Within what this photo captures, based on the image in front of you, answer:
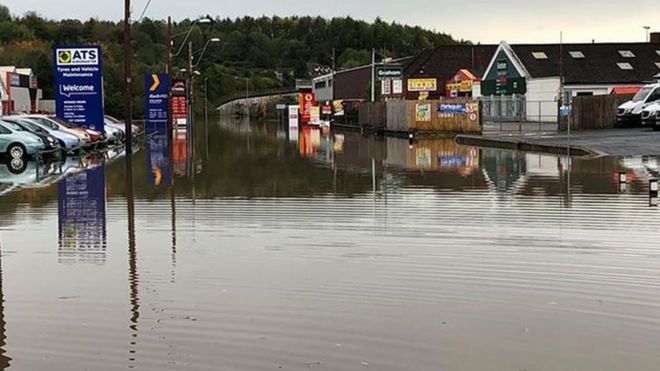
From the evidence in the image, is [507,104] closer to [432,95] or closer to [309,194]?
[432,95]

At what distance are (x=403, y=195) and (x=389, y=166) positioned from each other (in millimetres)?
8661

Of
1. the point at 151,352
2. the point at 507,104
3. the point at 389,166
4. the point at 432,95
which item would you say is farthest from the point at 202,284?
the point at 432,95

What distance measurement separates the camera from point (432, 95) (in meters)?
86.8

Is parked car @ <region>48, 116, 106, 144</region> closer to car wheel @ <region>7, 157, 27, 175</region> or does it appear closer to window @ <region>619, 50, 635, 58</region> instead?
car wheel @ <region>7, 157, 27, 175</region>

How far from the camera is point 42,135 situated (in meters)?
30.5

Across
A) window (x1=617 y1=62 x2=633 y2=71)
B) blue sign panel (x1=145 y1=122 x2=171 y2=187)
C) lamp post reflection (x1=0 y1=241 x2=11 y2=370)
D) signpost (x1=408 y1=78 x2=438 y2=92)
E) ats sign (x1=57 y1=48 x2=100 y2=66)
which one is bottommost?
lamp post reflection (x1=0 y1=241 x2=11 y2=370)

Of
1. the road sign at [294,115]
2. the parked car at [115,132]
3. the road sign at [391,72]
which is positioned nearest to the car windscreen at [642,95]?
the road sign at [391,72]

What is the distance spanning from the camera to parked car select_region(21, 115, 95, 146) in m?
33.4

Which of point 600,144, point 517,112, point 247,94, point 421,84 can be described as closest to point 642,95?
point 600,144

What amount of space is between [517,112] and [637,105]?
17566mm

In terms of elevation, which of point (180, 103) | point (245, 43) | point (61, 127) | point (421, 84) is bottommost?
point (61, 127)

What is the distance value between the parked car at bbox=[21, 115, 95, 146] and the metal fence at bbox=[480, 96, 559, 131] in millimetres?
29183

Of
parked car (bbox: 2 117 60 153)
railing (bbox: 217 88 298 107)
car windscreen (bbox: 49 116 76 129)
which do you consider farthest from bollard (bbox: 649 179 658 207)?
railing (bbox: 217 88 298 107)

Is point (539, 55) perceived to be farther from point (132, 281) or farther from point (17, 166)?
point (132, 281)
